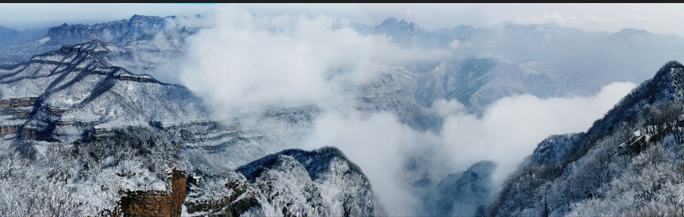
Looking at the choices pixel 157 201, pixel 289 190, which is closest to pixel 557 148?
pixel 289 190

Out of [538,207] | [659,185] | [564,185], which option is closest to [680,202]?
[659,185]

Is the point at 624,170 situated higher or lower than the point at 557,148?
lower

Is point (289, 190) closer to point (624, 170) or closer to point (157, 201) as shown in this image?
point (157, 201)

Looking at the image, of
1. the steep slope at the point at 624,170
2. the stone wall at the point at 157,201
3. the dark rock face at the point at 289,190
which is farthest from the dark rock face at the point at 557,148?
the stone wall at the point at 157,201

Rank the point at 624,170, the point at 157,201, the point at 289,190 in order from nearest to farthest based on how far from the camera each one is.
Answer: the point at 157,201 → the point at 624,170 → the point at 289,190

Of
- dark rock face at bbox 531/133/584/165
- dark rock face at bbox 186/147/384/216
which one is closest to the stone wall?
dark rock face at bbox 186/147/384/216

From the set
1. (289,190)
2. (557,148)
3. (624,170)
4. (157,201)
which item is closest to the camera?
(157,201)

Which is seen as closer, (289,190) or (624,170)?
(624,170)

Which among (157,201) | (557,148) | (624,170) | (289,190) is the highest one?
(557,148)

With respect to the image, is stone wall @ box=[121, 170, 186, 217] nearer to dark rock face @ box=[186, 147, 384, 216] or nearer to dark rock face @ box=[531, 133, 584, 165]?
dark rock face @ box=[186, 147, 384, 216]
